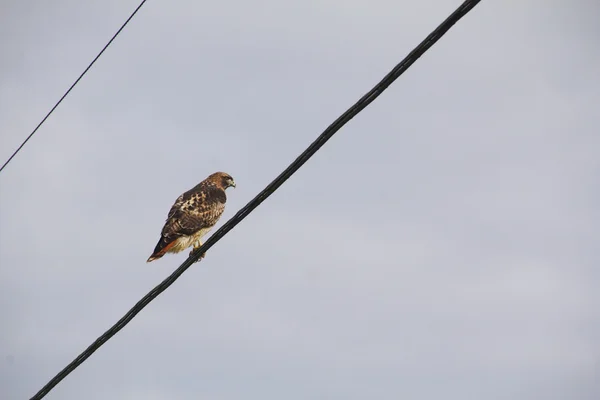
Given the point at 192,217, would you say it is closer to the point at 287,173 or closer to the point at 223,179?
the point at 223,179

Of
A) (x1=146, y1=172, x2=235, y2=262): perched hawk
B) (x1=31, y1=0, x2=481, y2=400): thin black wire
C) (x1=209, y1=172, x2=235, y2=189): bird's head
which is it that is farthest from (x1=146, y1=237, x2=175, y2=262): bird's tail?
(x1=31, y1=0, x2=481, y2=400): thin black wire

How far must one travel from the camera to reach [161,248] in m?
12.2

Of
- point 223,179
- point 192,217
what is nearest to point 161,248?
point 192,217

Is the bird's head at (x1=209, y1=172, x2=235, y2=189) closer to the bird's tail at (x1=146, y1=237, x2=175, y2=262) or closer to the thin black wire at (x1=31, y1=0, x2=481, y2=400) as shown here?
the bird's tail at (x1=146, y1=237, x2=175, y2=262)

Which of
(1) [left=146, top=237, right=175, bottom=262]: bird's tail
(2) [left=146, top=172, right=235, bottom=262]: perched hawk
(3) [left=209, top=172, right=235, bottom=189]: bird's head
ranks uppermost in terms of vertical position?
(3) [left=209, top=172, right=235, bottom=189]: bird's head

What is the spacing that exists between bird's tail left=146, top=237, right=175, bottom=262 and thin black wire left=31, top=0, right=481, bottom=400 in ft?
16.5

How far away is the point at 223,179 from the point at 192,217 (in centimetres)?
221

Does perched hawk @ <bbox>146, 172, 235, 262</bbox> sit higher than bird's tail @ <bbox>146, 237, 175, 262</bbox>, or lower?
higher

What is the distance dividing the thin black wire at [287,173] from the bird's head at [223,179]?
7.80m

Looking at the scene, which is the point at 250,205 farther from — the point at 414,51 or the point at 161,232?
the point at 161,232

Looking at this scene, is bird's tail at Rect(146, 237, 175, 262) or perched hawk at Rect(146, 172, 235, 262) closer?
bird's tail at Rect(146, 237, 175, 262)

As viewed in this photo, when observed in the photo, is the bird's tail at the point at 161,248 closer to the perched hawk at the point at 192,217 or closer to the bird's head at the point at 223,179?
the perched hawk at the point at 192,217

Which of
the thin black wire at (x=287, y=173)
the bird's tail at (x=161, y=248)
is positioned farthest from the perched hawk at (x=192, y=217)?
the thin black wire at (x=287, y=173)

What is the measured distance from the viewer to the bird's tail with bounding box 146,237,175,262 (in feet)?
39.9
